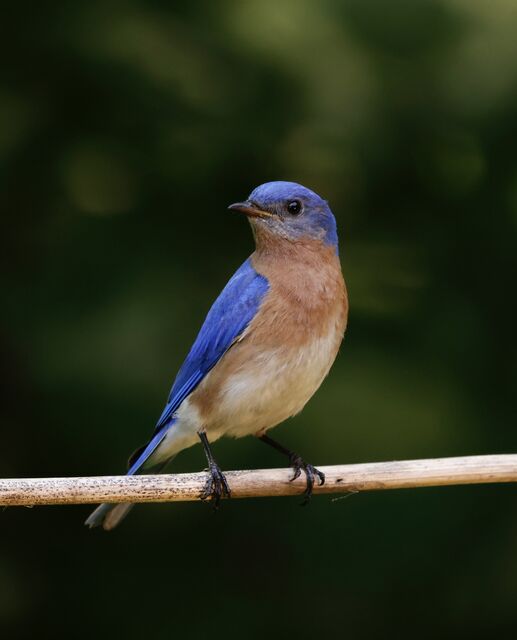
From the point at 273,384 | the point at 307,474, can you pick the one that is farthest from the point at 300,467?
the point at 273,384

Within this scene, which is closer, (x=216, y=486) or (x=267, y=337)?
(x=216, y=486)

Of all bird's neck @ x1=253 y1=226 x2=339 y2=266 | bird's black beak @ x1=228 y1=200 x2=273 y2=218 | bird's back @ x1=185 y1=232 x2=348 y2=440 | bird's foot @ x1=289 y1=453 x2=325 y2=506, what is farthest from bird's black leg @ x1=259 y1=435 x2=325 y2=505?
bird's black beak @ x1=228 y1=200 x2=273 y2=218

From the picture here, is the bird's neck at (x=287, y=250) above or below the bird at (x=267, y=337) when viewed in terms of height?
above

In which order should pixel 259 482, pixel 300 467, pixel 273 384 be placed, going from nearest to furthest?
pixel 259 482
pixel 273 384
pixel 300 467

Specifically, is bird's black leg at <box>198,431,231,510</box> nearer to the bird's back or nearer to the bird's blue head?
the bird's back

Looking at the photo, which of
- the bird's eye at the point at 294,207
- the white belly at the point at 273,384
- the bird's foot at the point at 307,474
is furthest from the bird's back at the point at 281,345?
the bird's foot at the point at 307,474

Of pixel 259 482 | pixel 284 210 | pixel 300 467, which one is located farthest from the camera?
pixel 300 467

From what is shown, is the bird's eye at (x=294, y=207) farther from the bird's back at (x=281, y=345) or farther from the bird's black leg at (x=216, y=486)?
the bird's black leg at (x=216, y=486)

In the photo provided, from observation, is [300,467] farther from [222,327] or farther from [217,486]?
[222,327]
